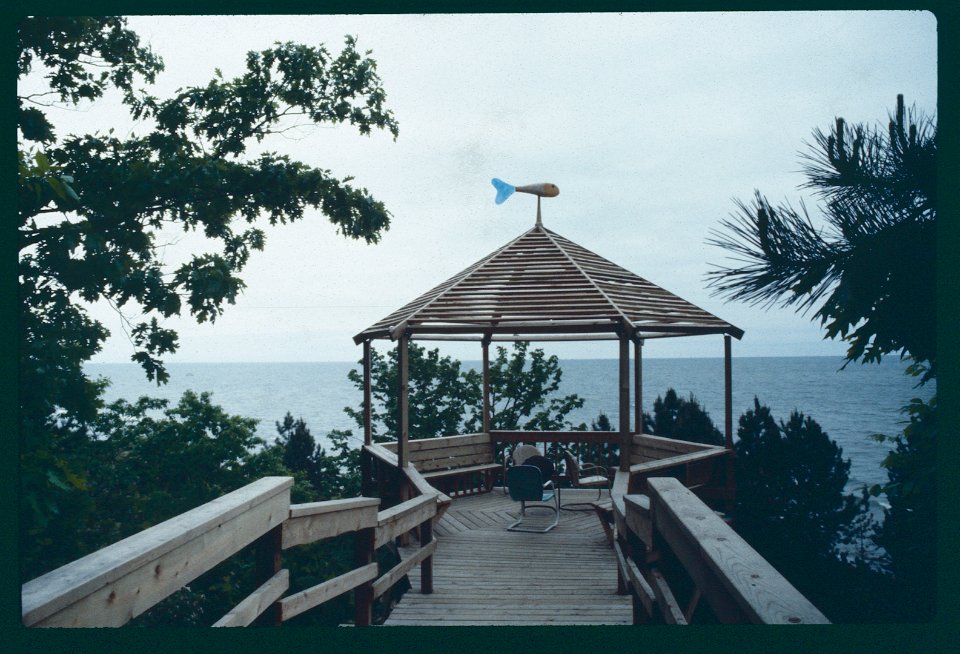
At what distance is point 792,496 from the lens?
10.0 metres

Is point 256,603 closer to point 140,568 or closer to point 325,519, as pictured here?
point 325,519

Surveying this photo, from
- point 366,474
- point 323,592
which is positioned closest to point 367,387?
point 366,474

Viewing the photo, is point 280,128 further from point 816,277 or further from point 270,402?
point 270,402

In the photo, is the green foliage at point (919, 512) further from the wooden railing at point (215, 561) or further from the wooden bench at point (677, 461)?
the wooden railing at point (215, 561)

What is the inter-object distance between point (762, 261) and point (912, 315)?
24.4 inches

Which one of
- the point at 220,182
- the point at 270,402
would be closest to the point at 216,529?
the point at 220,182

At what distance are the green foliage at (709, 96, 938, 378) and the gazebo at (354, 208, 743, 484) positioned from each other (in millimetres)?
4668

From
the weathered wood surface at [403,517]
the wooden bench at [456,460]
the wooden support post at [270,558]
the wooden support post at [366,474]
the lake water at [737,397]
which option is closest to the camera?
the wooden support post at [270,558]

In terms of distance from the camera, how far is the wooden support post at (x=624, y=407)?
26.7 feet

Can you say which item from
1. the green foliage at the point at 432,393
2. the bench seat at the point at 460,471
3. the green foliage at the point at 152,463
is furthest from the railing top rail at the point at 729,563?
the green foliage at the point at 432,393

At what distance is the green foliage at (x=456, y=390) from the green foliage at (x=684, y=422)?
236cm

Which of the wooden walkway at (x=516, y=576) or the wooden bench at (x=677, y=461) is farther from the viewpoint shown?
the wooden bench at (x=677, y=461)

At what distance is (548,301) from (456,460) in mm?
3264

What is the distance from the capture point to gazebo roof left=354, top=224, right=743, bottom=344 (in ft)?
26.1
